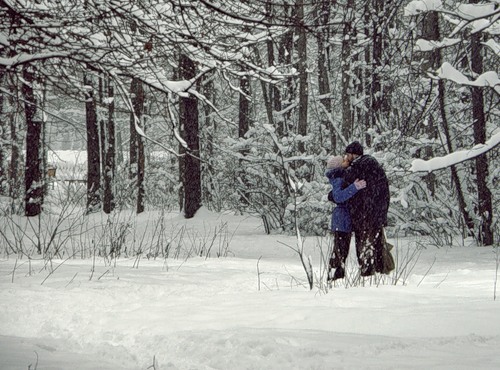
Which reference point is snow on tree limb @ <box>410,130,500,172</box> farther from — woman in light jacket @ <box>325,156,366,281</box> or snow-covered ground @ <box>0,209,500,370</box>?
snow-covered ground @ <box>0,209,500,370</box>

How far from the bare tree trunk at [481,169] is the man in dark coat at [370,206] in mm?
3875

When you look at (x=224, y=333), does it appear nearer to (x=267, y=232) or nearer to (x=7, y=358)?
(x=7, y=358)

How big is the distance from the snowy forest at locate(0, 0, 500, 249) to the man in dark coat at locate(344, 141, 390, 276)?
45 centimetres

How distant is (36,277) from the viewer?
5.89m

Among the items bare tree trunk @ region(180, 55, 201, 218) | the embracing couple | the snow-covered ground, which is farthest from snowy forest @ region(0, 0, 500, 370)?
bare tree trunk @ region(180, 55, 201, 218)

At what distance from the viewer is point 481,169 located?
409 inches

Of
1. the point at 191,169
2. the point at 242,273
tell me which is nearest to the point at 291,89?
the point at 191,169

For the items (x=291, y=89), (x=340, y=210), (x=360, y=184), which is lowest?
(x=340, y=210)

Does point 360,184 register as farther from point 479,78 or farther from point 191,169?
point 191,169

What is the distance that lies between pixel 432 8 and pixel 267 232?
818 cm

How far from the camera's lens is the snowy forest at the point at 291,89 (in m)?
5.95

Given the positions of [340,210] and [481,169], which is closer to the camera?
[340,210]

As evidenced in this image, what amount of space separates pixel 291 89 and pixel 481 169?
709 cm

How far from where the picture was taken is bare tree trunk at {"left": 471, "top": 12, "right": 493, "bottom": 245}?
10.1m
